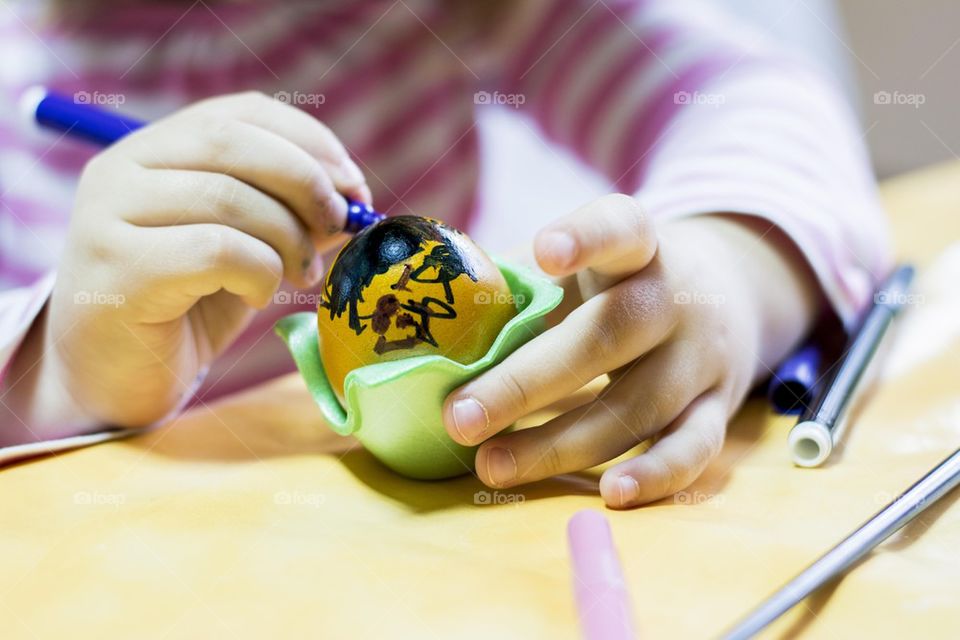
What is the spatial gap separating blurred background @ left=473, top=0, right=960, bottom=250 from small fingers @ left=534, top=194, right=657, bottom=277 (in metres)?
0.64

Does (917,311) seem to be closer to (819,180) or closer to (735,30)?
(819,180)

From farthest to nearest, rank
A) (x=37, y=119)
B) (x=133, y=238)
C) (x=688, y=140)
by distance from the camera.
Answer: (x=688, y=140), (x=37, y=119), (x=133, y=238)

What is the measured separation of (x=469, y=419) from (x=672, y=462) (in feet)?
0.36

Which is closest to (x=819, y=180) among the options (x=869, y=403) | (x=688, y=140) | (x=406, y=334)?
(x=688, y=140)

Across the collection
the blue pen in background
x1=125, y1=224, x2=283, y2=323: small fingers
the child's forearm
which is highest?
the blue pen in background

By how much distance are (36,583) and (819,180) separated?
60 centimetres

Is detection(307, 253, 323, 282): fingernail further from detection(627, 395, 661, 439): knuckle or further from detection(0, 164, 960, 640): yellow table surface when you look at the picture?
detection(627, 395, 661, 439): knuckle

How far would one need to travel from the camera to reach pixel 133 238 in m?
0.53

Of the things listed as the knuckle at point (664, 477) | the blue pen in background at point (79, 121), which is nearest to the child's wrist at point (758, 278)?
the knuckle at point (664, 477)

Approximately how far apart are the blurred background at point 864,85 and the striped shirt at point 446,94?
0.13 meters

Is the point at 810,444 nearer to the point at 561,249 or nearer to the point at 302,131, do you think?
the point at 561,249

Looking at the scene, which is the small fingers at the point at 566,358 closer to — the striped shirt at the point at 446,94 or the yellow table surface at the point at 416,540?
the yellow table surface at the point at 416,540

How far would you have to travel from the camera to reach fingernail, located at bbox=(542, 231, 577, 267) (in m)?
0.41

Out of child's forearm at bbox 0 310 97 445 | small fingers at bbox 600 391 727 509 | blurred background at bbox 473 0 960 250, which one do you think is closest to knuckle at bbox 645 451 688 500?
small fingers at bbox 600 391 727 509
